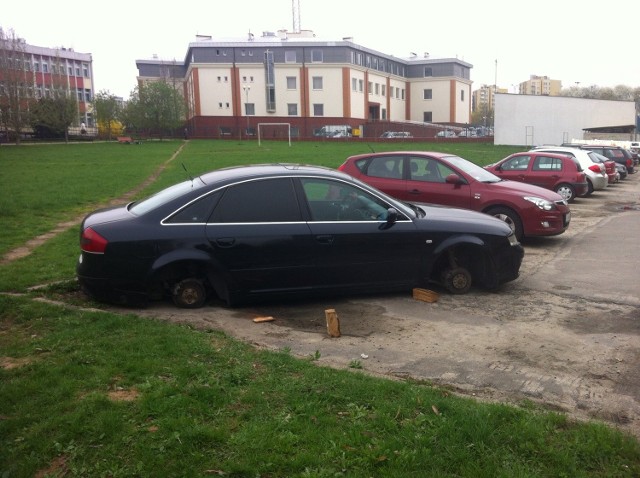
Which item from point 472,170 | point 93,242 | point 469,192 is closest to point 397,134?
point 472,170

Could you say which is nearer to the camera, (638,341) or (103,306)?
(638,341)

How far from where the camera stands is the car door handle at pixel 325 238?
6.61m

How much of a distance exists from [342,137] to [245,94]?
17.5 m

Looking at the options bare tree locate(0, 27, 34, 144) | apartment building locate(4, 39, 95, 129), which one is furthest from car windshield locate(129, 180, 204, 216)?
apartment building locate(4, 39, 95, 129)

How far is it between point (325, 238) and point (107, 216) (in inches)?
95.5

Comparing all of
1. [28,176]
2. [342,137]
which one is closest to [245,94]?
[342,137]

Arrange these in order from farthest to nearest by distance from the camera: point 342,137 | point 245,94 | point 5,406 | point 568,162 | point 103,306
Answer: point 245,94 → point 342,137 → point 568,162 → point 103,306 → point 5,406

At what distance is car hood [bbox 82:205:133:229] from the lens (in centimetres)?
652

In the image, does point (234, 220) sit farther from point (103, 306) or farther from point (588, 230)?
→ point (588, 230)

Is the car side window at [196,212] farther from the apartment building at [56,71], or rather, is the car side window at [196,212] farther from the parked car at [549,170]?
the apartment building at [56,71]

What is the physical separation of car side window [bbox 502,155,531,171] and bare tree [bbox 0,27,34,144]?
187 feet

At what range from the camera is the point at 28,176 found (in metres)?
24.1

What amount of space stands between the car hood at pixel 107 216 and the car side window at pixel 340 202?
1995 mm

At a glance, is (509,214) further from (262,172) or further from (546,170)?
(546,170)
